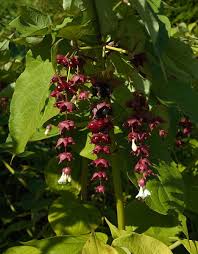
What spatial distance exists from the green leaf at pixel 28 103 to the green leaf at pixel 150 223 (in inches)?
18.7

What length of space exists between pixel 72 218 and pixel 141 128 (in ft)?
1.69

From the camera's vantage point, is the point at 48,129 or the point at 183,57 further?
the point at 48,129

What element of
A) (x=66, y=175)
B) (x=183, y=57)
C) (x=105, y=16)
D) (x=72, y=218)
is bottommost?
(x=72, y=218)

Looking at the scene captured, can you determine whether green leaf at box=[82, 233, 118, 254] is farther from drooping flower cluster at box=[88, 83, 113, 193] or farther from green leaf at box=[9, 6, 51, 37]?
green leaf at box=[9, 6, 51, 37]

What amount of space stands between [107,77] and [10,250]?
0.56 metres

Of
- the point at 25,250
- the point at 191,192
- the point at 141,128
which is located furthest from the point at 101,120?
the point at 191,192

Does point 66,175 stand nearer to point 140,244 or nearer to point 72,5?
point 140,244

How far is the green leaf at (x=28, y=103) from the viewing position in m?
1.31

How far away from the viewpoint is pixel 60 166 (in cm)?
171

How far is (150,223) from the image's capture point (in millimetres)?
1607

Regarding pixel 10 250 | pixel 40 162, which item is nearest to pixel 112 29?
pixel 10 250

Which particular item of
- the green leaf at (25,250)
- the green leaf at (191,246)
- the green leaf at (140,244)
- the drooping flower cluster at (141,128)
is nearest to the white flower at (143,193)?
the drooping flower cluster at (141,128)

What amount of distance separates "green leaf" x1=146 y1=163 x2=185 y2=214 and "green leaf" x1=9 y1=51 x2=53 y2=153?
0.34 metres

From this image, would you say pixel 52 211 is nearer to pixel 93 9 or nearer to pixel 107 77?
pixel 107 77
